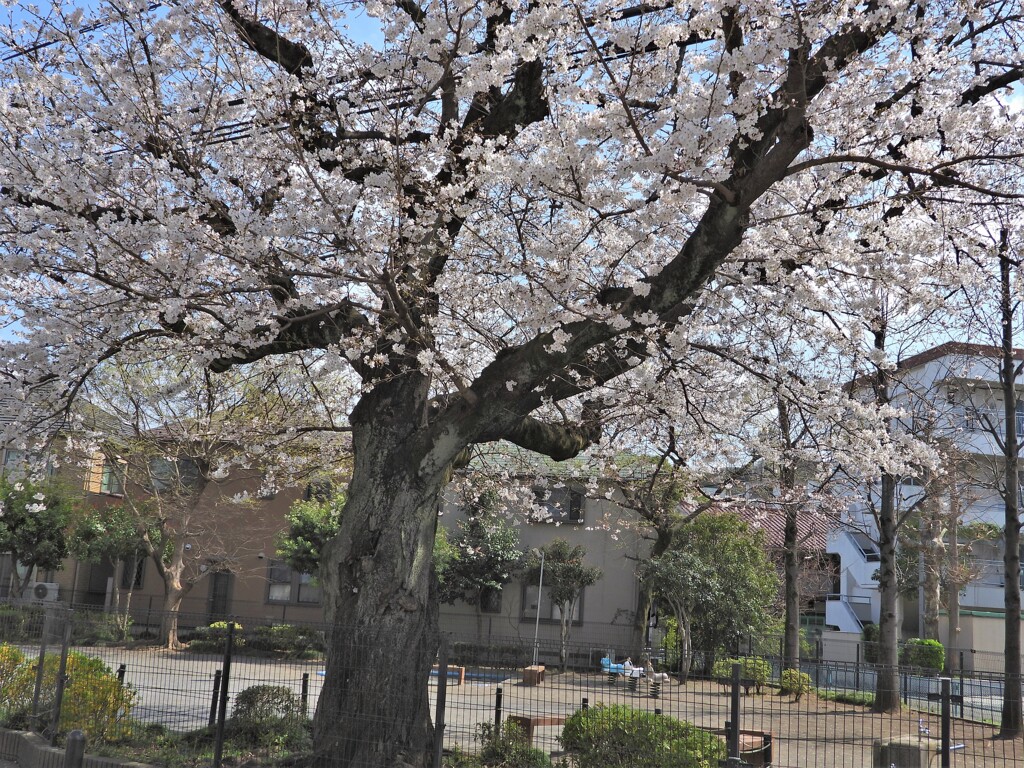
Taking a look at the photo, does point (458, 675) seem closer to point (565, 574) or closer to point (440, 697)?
point (440, 697)

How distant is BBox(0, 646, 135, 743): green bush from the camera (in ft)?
27.5

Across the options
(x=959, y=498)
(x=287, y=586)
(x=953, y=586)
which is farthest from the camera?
(x=287, y=586)

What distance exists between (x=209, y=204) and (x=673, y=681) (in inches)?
233

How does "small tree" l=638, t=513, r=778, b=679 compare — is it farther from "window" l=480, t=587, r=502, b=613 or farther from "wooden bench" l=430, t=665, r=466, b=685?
"wooden bench" l=430, t=665, r=466, b=685

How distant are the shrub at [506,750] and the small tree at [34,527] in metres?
23.1

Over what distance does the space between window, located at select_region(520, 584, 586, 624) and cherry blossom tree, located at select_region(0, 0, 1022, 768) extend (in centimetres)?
2039

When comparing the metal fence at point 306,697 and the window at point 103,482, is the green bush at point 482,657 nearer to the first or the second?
the metal fence at point 306,697

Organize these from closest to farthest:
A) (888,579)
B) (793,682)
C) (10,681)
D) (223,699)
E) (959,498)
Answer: (223,699) < (10,681) < (793,682) < (888,579) < (959,498)

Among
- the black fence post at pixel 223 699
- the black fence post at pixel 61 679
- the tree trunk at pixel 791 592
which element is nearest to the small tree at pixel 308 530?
the tree trunk at pixel 791 592

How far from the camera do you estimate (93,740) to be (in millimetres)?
8258

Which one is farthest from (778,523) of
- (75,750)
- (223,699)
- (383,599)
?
(75,750)

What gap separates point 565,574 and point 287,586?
10668mm

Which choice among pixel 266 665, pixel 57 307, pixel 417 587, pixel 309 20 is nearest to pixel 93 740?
pixel 266 665

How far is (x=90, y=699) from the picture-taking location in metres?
8.44
